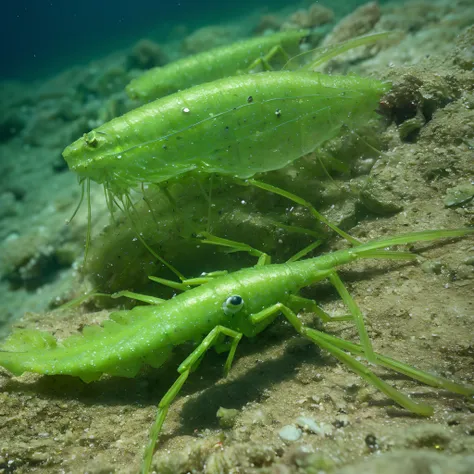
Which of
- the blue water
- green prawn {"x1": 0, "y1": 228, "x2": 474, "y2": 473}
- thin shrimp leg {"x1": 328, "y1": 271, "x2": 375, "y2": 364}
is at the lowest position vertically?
thin shrimp leg {"x1": 328, "y1": 271, "x2": 375, "y2": 364}

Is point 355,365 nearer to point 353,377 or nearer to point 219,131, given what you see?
point 353,377

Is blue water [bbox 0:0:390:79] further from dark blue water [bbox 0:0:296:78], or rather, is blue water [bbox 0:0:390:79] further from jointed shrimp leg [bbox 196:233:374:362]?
jointed shrimp leg [bbox 196:233:374:362]

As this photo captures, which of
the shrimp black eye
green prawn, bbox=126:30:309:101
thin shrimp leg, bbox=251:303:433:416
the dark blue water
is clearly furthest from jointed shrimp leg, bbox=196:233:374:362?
the dark blue water

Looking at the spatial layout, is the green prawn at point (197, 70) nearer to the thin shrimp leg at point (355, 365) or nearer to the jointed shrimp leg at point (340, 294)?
the jointed shrimp leg at point (340, 294)

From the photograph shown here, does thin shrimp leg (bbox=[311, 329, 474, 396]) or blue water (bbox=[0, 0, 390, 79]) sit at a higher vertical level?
blue water (bbox=[0, 0, 390, 79])

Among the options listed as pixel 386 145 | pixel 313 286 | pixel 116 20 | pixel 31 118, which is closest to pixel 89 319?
pixel 313 286

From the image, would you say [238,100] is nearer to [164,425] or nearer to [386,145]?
[386,145]

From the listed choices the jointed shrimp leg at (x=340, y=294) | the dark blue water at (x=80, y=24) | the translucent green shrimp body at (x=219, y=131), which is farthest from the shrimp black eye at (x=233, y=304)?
the dark blue water at (x=80, y=24)
